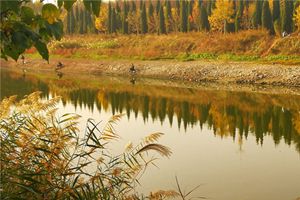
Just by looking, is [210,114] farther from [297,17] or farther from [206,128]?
[297,17]

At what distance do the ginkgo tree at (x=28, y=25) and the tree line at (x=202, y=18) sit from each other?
51.6 m

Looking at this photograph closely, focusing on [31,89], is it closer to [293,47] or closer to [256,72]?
[256,72]

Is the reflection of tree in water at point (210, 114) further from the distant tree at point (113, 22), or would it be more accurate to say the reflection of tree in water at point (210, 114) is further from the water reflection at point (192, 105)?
the distant tree at point (113, 22)

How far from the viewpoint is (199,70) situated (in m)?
47.2

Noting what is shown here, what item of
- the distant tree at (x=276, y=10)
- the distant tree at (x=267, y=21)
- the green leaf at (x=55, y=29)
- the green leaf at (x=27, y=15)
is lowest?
the green leaf at (x=55, y=29)

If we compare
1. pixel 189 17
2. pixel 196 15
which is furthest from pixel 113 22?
pixel 196 15

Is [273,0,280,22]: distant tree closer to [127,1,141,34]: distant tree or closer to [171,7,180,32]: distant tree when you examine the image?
[171,7,180,32]: distant tree

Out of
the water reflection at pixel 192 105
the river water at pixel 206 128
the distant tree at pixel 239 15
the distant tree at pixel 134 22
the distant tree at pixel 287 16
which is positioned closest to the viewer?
the river water at pixel 206 128

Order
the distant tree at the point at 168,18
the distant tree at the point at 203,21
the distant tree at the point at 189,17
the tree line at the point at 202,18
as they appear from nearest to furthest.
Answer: the tree line at the point at 202,18
the distant tree at the point at 203,21
the distant tree at the point at 189,17
the distant tree at the point at 168,18

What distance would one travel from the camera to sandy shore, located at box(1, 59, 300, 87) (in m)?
41.4

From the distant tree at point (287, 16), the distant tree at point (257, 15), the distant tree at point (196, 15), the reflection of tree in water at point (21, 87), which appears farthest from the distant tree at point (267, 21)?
the reflection of tree in water at point (21, 87)

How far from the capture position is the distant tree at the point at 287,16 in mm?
53406

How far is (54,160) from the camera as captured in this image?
7148 millimetres

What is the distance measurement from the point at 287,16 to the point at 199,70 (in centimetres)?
1512
